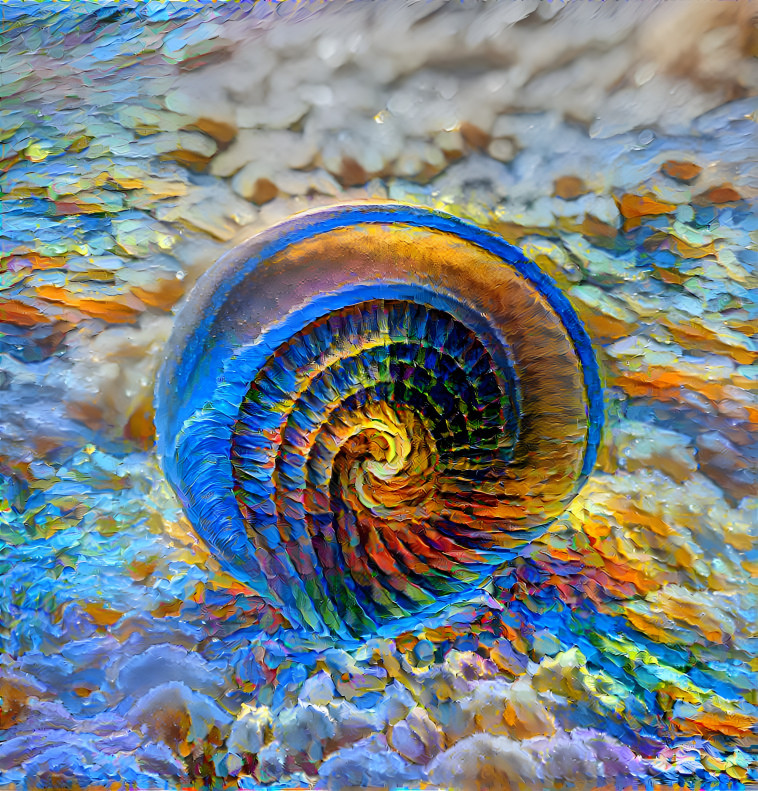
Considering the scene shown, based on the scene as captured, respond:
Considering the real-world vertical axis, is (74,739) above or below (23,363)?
below

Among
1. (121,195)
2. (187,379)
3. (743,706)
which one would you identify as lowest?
(743,706)

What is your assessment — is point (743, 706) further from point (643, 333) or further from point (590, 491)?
point (643, 333)

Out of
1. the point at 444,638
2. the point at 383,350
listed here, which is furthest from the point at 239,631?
the point at 383,350

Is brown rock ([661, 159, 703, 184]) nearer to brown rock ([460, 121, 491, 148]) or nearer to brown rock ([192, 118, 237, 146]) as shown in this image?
brown rock ([460, 121, 491, 148])

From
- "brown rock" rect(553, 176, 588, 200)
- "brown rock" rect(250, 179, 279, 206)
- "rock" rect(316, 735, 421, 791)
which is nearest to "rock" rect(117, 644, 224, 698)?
"rock" rect(316, 735, 421, 791)

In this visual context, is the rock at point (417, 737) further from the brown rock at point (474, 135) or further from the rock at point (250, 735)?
the brown rock at point (474, 135)

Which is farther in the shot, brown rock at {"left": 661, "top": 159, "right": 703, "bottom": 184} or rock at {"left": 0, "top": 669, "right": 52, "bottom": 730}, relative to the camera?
rock at {"left": 0, "top": 669, "right": 52, "bottom": 730}

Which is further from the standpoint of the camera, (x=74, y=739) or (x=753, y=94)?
(x=74, y=739)
